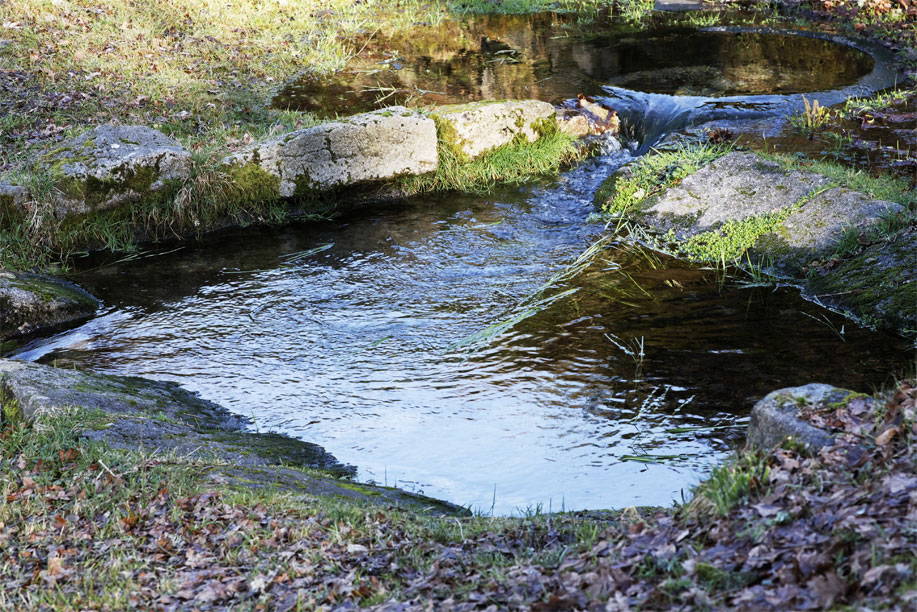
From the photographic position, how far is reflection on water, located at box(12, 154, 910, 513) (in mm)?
5773

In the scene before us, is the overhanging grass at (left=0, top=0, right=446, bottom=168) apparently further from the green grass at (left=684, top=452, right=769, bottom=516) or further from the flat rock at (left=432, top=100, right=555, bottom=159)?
the green grass at (left=684, top=452, right=769, bottom=516)

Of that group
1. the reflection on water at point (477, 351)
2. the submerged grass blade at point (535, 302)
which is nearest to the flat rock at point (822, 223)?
the reflection on water at point (477, 351)

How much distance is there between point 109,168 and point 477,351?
5611 millimetres

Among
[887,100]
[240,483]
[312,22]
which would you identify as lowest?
[240,483]

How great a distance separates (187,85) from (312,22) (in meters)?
5.83

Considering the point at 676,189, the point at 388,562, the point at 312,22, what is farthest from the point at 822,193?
the point at 312,22

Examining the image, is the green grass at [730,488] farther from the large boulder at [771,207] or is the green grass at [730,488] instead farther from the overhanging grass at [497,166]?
the overhanging grass at [497,166]

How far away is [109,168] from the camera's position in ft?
31.9

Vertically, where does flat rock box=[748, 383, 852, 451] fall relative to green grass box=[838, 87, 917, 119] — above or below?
below

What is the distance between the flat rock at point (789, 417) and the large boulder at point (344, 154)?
776 centimetres

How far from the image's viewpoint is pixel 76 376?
6273 mm

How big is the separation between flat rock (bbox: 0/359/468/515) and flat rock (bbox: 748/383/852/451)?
202 centimetres

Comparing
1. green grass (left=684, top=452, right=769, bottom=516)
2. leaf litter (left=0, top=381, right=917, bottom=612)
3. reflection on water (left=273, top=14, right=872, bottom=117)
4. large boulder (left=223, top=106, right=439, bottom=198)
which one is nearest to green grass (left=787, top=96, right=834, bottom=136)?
reflection on water (left=273, top=14, right=872, bottom=117)

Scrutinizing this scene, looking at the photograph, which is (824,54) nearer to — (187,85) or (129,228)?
(187,85)
